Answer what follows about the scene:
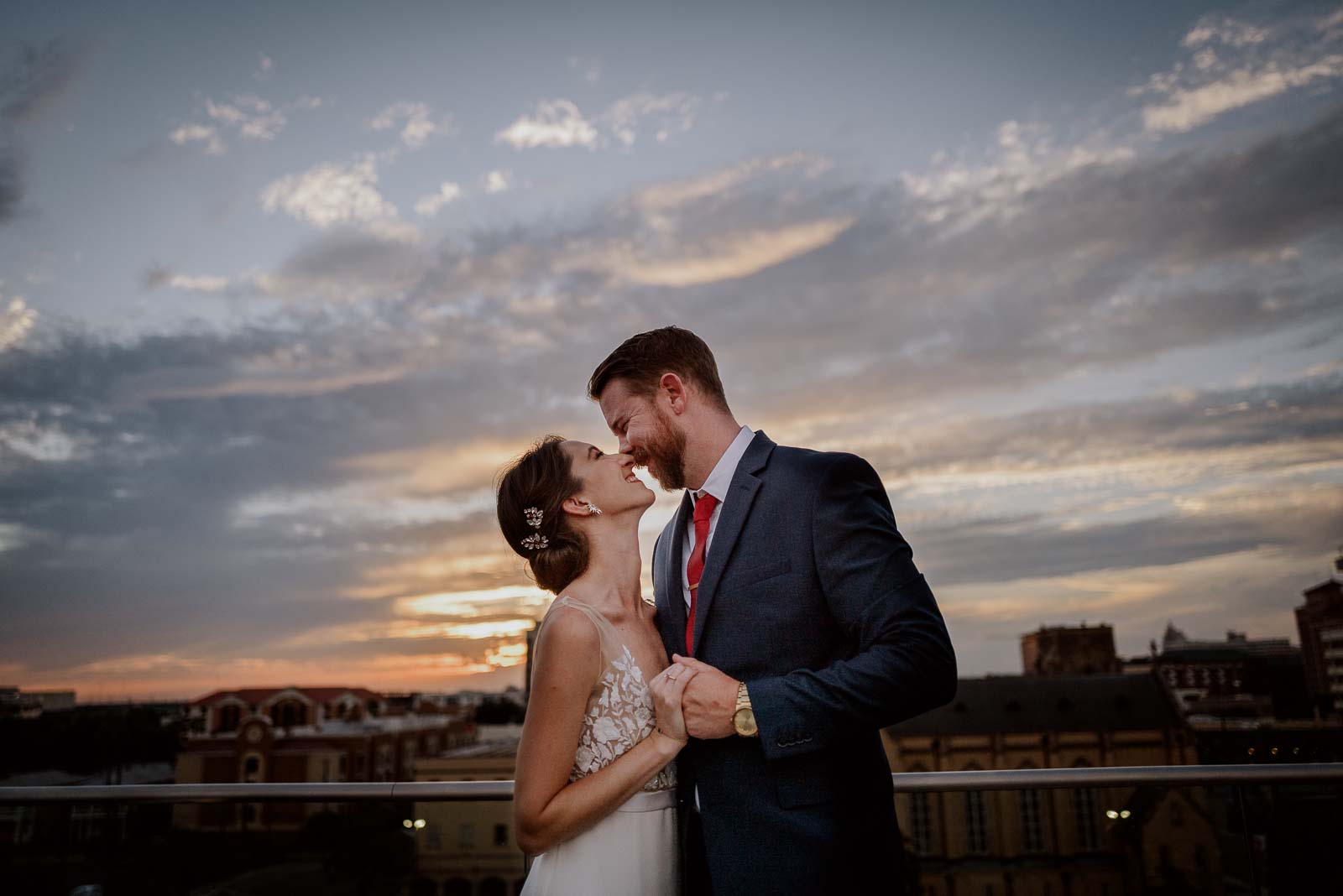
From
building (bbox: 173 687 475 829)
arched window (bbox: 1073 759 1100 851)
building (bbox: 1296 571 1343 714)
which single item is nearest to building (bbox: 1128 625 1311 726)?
building (bbox: 1296 571 1343 714)

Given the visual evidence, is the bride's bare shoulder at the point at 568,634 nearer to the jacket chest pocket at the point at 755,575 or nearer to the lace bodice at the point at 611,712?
the lace bodice at the point at 611,712

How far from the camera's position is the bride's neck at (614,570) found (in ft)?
7.34

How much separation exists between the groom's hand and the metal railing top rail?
0.68m

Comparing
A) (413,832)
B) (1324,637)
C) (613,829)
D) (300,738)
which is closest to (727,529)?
(613,829)

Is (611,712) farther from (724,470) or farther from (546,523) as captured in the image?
(724,470)

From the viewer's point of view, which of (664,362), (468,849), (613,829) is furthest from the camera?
(468,849)

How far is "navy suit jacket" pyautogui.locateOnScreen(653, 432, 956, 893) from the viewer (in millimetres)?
1743

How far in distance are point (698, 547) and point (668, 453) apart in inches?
13.7

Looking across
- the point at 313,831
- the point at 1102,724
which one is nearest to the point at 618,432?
the point at 313,831

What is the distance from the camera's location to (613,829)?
2098 mm

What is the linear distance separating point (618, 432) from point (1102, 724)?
6451cm

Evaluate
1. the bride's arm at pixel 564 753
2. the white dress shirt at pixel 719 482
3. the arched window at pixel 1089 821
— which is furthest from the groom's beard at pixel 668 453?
the arched window at pixel 1089 821

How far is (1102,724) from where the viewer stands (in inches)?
2181

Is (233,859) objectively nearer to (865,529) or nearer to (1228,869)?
(865,529)
